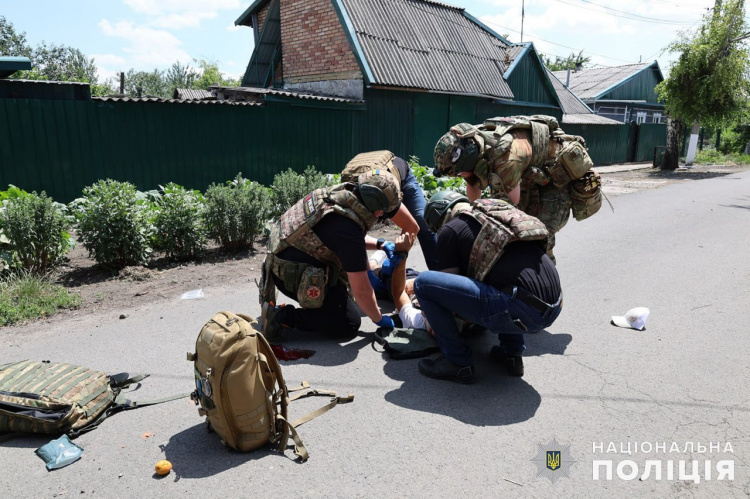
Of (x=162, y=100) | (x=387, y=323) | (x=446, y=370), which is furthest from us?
(x=162, y=100)

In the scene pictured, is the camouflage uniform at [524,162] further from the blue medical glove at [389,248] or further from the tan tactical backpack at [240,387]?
the tan tactical backpack at [240,387]

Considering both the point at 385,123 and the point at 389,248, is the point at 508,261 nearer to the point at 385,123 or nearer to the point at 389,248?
the point at 389,248

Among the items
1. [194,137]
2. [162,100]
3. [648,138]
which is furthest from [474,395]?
[648,138]

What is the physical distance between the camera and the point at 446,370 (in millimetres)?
3285

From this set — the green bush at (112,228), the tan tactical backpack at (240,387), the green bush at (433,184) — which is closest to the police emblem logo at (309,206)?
the tan tactical backpack at (240,387)

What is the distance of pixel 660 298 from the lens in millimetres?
4938

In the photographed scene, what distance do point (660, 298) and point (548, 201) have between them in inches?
63.9

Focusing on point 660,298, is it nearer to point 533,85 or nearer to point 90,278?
point 90,278

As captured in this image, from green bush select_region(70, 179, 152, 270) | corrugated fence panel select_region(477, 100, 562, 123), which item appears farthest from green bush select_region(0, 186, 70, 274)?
corrugated fence panel select_region(477, 100, 562, 123)

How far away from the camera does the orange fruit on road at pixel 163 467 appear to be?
7.85 feet

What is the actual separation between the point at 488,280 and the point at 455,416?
808mm

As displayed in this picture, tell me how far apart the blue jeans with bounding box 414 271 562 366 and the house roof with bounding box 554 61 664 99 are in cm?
2986

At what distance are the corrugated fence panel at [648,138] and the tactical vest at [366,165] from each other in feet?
80.1

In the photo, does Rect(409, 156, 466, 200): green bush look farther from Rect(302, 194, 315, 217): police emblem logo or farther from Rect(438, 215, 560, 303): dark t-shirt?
Rect(438, 215, 560, 303): dark t-shirt
